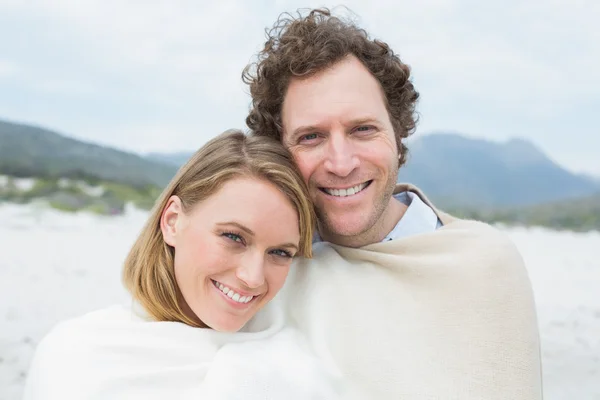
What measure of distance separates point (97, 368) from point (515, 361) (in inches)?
46.1

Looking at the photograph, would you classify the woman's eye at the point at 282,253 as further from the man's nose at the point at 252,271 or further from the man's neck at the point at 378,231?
the man's neck at the point at 378,231

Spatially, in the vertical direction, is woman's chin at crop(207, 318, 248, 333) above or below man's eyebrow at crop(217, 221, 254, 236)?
below

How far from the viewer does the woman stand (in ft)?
5.10

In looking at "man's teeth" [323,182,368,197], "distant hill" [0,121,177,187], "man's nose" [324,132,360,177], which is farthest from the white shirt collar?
"distant hill" [0,121,177,187]

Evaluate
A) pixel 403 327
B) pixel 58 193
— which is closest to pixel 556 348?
pixel 403 327

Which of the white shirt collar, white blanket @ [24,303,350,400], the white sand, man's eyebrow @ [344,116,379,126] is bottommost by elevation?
the white sand

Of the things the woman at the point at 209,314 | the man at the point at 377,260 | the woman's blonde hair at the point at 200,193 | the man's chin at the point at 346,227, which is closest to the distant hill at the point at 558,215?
the man at the point at 377,260

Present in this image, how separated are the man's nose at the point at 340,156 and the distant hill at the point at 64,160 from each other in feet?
16.4

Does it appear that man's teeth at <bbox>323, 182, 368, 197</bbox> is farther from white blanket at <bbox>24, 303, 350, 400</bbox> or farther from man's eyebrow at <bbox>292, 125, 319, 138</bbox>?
white blanket at <bbox>24, 303, 350, 400</bbox>

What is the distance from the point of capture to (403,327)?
1.76 m

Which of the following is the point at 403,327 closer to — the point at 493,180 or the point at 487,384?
the point at 487,384

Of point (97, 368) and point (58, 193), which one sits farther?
point (58, 193)

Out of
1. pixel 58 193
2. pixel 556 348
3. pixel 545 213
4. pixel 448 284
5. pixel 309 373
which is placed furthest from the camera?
pixel 545 213

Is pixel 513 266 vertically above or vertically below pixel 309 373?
above
